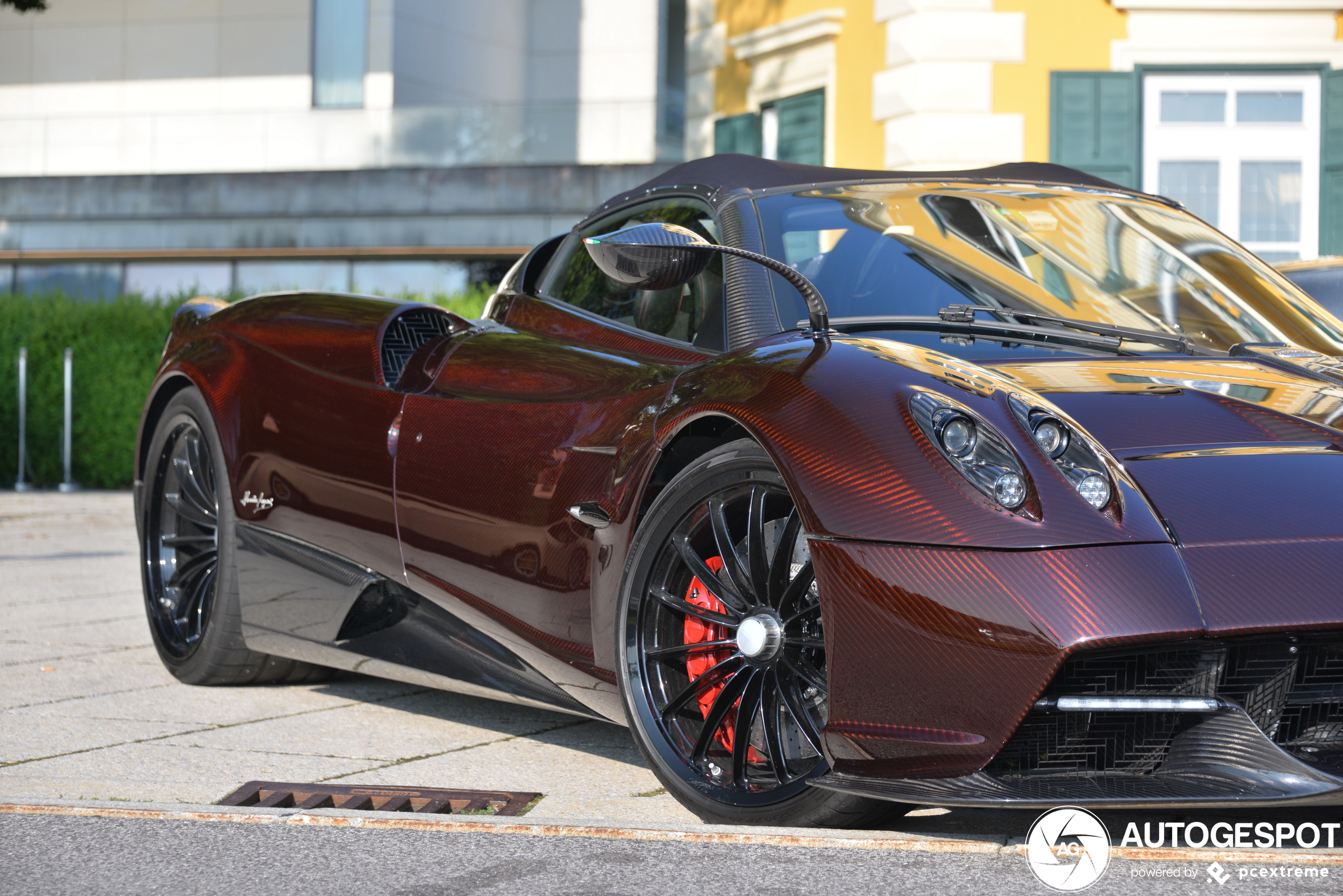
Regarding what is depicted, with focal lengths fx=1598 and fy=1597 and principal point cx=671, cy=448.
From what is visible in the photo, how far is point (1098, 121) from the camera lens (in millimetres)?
12875

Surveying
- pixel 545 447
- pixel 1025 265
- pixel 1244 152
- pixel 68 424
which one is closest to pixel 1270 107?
pixel 1244 152

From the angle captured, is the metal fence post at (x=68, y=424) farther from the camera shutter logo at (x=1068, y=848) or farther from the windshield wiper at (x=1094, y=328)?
the camera shutter logo at (x=1068, y=848)

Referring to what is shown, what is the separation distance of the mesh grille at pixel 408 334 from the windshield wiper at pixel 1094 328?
1423 mm

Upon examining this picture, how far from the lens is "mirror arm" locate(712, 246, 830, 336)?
294cm

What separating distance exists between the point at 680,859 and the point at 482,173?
57.0ft

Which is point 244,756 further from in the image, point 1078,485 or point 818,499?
point 1078,485

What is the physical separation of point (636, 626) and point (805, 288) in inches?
27.7

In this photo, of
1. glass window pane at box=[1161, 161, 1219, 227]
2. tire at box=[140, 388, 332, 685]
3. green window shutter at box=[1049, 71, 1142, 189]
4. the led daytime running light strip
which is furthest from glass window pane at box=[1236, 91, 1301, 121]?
the led daytime running light strip

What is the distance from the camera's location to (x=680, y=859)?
7.82 ft

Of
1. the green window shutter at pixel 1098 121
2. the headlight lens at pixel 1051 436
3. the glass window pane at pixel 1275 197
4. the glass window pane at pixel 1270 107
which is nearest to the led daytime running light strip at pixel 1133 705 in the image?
the headlight lens at pixel 1051 436

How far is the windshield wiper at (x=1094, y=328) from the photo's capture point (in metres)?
3.12

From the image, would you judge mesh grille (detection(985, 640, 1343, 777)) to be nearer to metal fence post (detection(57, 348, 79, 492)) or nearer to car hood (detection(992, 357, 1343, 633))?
car hood (detection(992, 357, 1343, 633))

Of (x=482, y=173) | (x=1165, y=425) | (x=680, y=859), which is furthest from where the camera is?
(x=482, y=173)

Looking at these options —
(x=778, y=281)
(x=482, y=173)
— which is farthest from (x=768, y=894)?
(x=482, y=173)
